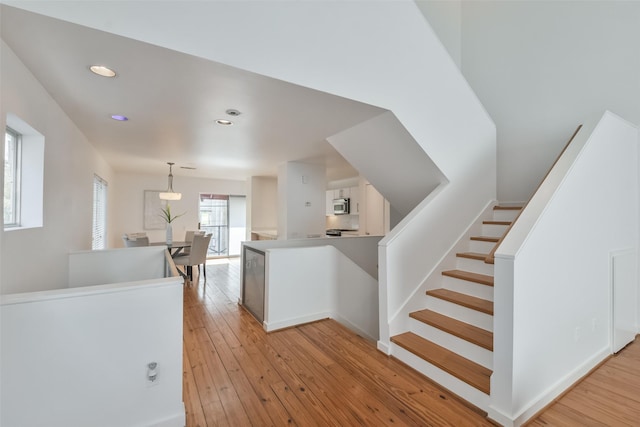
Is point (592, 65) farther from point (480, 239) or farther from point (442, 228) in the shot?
point (442, 228)

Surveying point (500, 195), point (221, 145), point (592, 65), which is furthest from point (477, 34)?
point (221, 145)

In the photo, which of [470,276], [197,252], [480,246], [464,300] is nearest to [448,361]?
[464,300]

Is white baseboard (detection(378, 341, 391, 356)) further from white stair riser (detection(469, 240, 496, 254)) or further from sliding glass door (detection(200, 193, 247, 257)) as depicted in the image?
sliding glass door (detection(200, 193, 247, 257))

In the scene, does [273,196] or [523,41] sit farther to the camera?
[273,196]

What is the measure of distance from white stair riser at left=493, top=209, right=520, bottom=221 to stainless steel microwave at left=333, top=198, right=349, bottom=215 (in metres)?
4.44

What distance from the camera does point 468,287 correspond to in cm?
276

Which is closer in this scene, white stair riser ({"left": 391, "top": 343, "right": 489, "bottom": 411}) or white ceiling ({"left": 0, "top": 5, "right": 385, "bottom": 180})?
white ceiling ({"left": 0, "top": 5, "right": 385, "bottom": 180})

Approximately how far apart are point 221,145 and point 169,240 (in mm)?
2478

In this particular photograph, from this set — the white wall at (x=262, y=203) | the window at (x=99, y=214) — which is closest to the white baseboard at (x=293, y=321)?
the window at (x=99, y=214)

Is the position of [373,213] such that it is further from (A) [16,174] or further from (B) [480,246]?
(A) [16,174]

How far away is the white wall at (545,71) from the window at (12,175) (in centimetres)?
547

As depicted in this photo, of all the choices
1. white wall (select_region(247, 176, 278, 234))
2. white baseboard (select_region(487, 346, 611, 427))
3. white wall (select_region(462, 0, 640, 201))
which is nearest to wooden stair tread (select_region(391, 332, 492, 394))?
white baseboard (select_region(487, 346, 611, 427))

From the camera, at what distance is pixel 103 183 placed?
5.13 metres

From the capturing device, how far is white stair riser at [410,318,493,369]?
2.12 m
